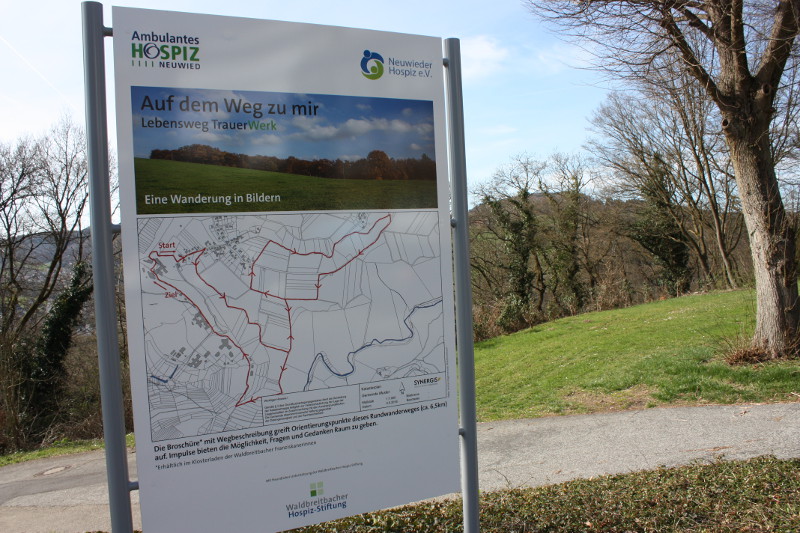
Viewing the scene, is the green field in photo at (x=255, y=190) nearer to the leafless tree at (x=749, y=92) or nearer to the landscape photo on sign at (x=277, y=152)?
the landscape photo on sign at (x=277, y=152)

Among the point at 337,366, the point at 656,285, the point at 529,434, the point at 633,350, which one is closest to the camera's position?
the point at 337,366

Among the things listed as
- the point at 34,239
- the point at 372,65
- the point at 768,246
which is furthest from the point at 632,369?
the point at 34,239

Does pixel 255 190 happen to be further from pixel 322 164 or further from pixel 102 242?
pixel 102 242

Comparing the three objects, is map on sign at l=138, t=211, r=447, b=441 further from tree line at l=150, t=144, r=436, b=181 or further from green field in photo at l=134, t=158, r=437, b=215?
tree line at l=150, t=144, r=436, b=181

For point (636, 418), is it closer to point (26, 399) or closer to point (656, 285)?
point (26, 399)

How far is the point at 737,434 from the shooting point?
5.93m

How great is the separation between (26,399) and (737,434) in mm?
19320

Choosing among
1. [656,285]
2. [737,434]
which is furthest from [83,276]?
[656,285]

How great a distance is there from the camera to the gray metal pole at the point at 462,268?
9.79 feet

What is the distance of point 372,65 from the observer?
279 cm

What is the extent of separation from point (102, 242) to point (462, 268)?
162 centimetres

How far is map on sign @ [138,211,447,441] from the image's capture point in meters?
2.46

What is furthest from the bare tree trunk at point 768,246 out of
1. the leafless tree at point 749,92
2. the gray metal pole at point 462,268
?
the gray metal pole at point 462,268

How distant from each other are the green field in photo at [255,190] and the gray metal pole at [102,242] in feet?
0.52
